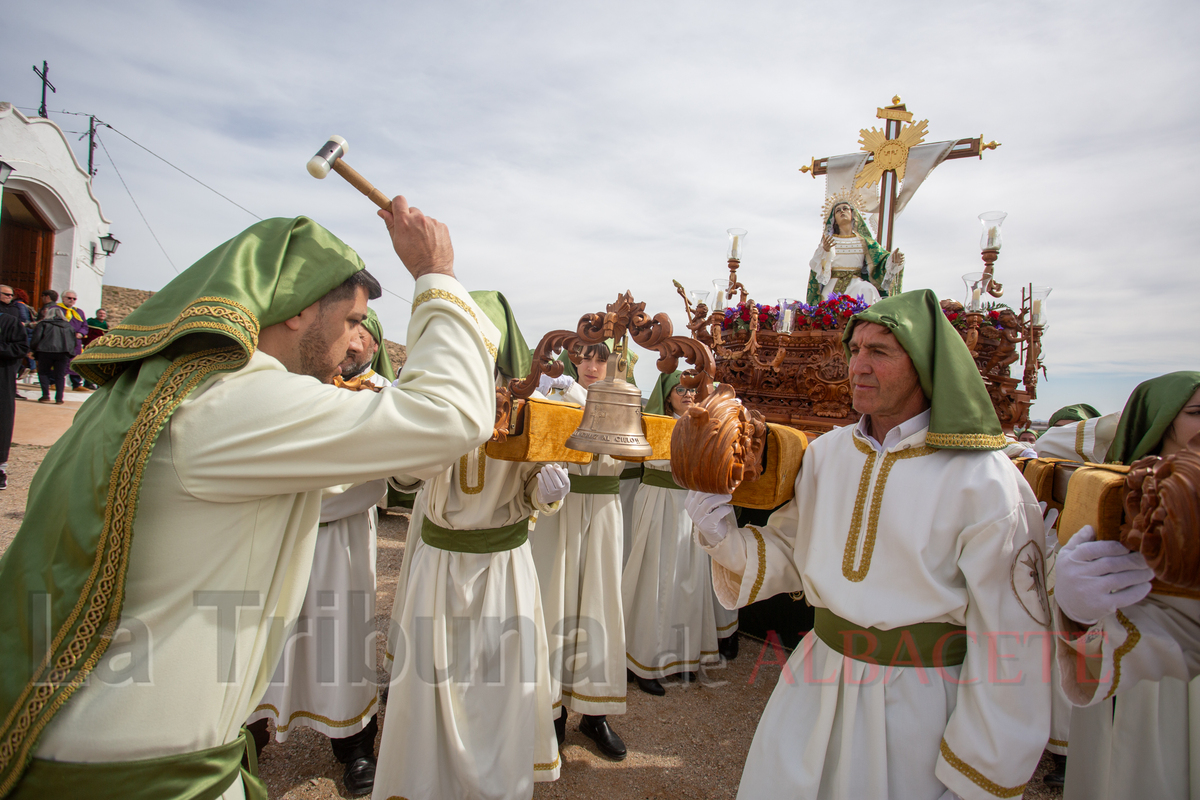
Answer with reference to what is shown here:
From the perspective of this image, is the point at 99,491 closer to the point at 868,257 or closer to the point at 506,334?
the point at 506,334

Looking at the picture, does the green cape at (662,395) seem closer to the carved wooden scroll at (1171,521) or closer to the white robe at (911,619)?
the white robe at (911,619)

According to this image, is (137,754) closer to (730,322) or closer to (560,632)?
(560,632)

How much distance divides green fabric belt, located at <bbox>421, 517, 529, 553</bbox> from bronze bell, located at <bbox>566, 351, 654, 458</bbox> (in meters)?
1.15

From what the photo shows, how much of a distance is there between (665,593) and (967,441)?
3.38 metres

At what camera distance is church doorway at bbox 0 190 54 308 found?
59.0ft

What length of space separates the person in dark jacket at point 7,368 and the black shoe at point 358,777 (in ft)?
22.9

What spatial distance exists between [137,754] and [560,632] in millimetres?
2857

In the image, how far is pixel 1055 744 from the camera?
3.58 meters

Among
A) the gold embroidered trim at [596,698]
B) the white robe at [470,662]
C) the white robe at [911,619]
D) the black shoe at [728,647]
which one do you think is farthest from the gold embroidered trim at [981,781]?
the black shoe at [728,647]

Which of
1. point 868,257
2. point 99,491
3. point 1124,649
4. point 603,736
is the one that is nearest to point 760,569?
point 1124,649

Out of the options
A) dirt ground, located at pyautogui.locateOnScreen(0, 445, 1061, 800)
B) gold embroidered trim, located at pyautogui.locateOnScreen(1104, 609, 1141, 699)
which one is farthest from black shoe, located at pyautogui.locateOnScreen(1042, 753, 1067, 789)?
gold embroidered trim, located at pyautogui.locateOnScreen(1104, 609, 1141, 699)

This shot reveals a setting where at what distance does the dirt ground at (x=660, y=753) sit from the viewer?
3.34 metres

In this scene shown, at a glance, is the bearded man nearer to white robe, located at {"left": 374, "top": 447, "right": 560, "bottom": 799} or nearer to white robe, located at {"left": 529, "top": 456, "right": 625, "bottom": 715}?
white robe, located at {"left": 374, "top": 447, "right": 560, "bottom": 799}

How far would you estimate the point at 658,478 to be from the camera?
510 cm
